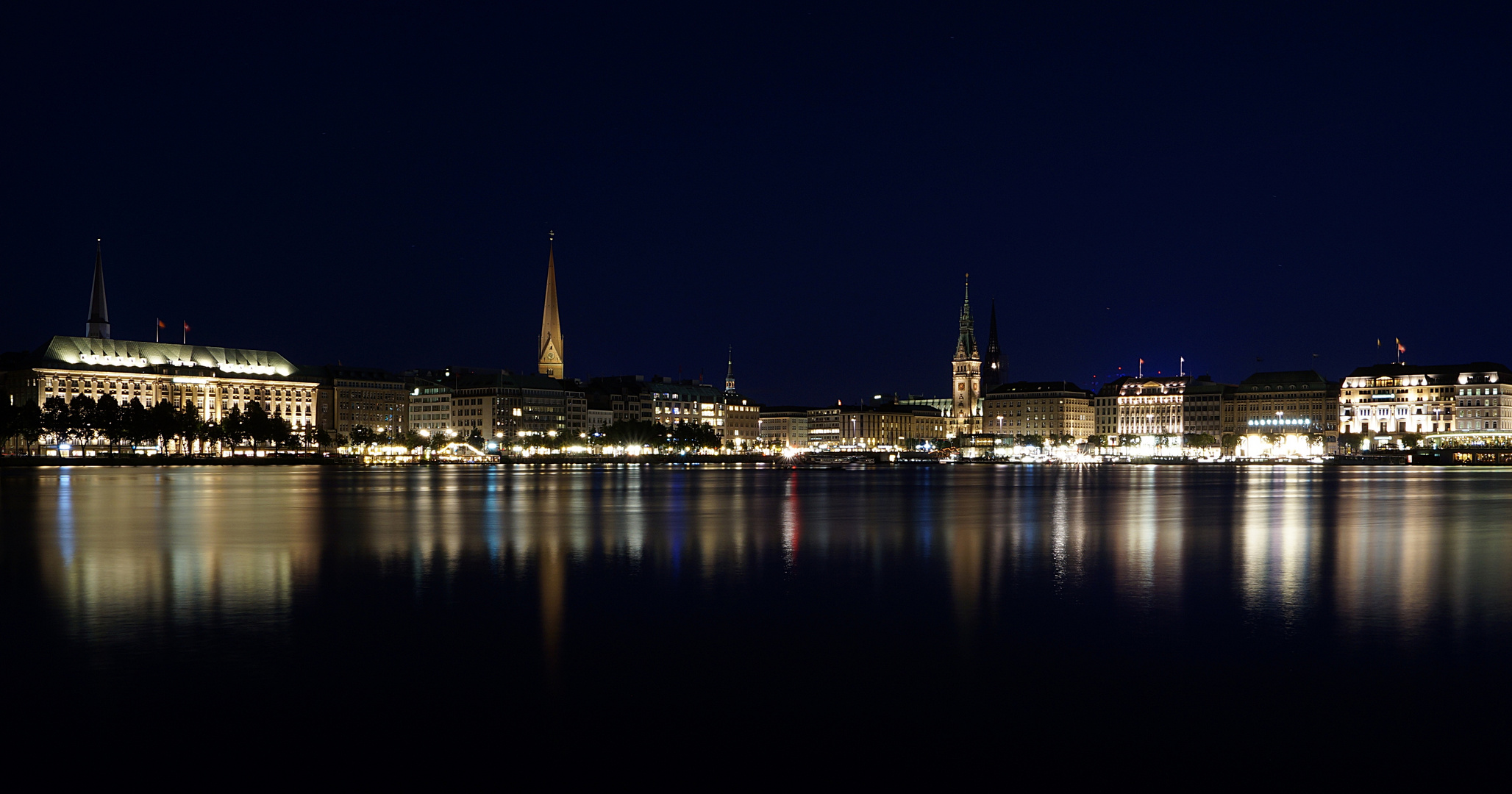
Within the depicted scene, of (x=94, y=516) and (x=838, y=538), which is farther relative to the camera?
(x=94, y=516)

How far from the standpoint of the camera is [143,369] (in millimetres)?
177125

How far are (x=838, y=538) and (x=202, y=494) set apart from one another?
128ft

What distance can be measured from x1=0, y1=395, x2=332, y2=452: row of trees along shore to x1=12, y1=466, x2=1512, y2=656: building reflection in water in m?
72.7

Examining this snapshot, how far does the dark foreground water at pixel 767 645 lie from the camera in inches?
455

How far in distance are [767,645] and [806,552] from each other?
13282 millimetres

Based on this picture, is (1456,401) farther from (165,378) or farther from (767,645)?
(767,645)

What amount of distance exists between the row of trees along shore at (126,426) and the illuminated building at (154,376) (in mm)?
5358

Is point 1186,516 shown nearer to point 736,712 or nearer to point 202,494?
point 736,712

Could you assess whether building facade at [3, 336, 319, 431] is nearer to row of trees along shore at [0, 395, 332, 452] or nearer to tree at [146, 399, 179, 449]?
row of trees along shore at [0, 395, 332, 452]

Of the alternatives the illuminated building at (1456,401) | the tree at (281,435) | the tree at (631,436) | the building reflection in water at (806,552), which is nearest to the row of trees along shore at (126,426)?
the tree at (281,435)

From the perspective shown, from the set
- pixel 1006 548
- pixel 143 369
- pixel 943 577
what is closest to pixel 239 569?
pixel 943 577

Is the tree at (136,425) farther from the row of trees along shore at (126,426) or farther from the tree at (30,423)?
the tree at (30,423)

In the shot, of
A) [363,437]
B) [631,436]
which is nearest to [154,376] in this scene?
[363,437]

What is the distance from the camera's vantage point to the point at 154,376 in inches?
6988
